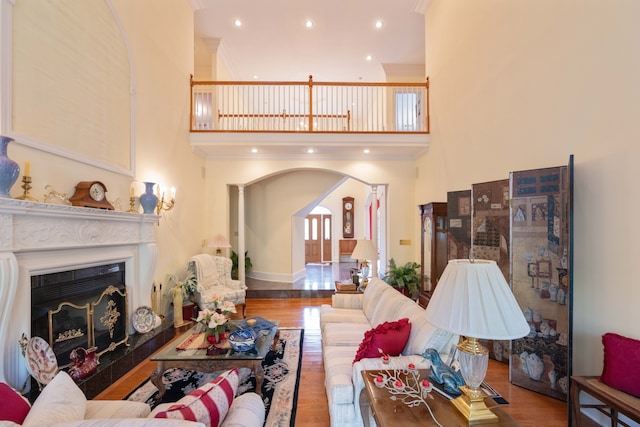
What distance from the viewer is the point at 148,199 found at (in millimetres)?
3910


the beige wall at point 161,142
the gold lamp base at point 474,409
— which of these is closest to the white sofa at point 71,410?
the gold lamp base at point 474,409

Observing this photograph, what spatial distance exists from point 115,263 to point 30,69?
2022mm

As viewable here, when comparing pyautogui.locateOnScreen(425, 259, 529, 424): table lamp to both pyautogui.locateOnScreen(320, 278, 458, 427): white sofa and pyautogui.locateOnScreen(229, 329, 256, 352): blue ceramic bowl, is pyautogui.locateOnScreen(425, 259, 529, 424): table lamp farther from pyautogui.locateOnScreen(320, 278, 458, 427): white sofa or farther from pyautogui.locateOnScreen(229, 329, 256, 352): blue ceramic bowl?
pyautogui.locateOnScreen(229, 329, 256, 352): blue ceramic bowl

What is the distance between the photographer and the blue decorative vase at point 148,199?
12.8ft

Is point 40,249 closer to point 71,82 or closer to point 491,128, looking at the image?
point 71,82

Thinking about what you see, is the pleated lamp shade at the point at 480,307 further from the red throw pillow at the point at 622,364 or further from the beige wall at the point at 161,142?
the beige wall at the point at 161,142

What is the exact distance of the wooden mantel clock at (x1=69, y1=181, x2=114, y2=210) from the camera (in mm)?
2879

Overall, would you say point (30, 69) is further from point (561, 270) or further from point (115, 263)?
point (561, 270)

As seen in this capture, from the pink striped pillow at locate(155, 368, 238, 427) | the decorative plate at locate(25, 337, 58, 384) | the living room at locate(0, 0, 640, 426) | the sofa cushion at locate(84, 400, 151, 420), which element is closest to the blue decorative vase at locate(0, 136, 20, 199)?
the living room at locate(0, 0, 640, 426)

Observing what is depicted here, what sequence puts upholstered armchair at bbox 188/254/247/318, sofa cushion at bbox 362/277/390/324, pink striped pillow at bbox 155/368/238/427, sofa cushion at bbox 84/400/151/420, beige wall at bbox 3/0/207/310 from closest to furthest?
pink striped pillow at bbox 155/368/238/427
sofa cushion at bbox 84/400/151/420
beige wall at bbox 3/0/207/310
sofa cushion at bbox 362/277/390/324
upholstered armchair at bbox 188/254/247/318

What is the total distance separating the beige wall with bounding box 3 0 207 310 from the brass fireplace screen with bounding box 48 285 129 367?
836 millimetres

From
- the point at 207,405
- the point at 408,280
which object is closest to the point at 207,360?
the point at 207,405

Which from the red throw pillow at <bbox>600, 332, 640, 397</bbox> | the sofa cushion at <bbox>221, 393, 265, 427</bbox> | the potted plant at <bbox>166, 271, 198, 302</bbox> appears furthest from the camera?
the potted plant at <bbox>166, 271, 198, 302</bbox>

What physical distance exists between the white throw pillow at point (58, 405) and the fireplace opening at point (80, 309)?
1.66 metres
